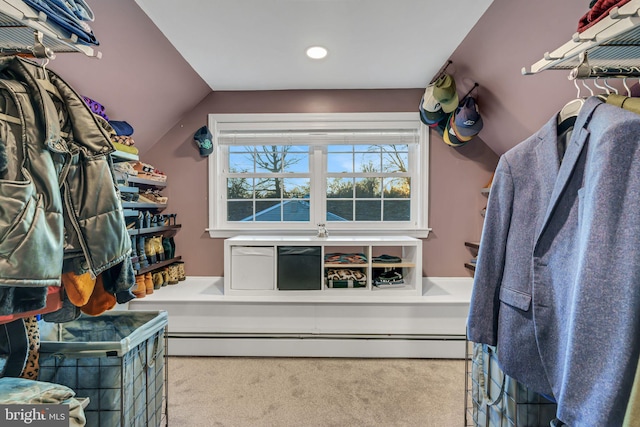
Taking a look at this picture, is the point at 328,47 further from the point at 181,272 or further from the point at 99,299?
the point at 181,272

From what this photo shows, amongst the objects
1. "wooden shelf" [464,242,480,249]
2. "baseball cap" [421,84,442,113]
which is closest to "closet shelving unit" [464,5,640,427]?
"baseball cap" [421,84,442,113]

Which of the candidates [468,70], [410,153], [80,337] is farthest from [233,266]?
[468,70]

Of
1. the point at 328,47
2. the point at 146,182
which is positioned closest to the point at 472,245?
the point at 328,47

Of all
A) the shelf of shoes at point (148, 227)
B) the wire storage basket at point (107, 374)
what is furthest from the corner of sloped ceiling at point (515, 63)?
the shelf of shoes at point (148, 227)

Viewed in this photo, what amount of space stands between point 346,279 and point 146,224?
5.54 feet

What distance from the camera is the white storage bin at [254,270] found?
2447mm

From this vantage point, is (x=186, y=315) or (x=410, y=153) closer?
(x=186, y=315)

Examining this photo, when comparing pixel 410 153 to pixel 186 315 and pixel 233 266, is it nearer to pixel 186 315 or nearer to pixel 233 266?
pixel 233 266

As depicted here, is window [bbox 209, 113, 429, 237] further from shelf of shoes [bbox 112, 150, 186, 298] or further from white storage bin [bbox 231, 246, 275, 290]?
white storage bin [bbox 231, 246, 275, 290]

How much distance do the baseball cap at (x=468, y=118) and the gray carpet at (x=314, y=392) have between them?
5.70 ft

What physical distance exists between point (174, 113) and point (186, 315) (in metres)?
1.75

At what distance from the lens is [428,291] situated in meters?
2.57

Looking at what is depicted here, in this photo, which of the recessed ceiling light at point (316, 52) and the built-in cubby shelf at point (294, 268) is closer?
the recessed ceiling light at point (316, 52)

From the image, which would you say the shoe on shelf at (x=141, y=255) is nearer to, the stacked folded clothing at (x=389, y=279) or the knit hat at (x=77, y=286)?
the knit hat at (x=77, y=286)
